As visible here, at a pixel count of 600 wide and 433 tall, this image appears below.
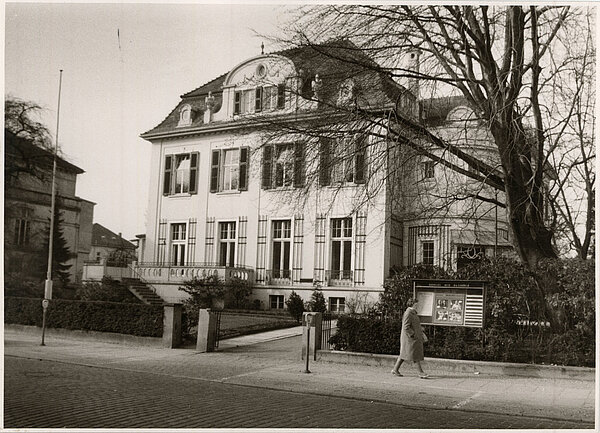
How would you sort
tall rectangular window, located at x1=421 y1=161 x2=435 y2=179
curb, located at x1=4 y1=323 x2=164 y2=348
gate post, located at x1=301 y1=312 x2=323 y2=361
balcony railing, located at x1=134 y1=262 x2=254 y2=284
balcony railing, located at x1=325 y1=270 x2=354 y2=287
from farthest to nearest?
balcony railing, located at x1=134 y1=262 x2=254 y2=284, balcony railing, located at x1=325 y1=270 x2=354 y2=287, curb, located at x1=4 y1=323 x2=164 y2=348, gate post, located at x1=301 y1=312 x2=323 y2=361, tall rectangular window, located at x1=421 y1=161 x2=435 y2=179

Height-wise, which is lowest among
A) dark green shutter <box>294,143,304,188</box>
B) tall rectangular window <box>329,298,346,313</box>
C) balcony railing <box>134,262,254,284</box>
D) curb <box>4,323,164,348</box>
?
curb <box>4,323,164,348</box>

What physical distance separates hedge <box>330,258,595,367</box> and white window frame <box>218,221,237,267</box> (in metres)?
15.4

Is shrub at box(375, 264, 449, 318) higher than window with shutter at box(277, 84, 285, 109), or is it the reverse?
window with shutter at box(277, 84, 285, 109)

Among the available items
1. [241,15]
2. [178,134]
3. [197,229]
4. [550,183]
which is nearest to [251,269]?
[197,229]

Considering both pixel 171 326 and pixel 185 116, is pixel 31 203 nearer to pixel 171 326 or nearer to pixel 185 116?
pixel 171 326

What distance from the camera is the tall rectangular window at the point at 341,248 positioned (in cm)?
2608

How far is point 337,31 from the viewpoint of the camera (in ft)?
39.9

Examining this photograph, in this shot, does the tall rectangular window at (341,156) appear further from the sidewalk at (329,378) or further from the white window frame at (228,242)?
the white window frame at (228,242)

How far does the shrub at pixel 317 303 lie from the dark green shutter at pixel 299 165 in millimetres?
9983

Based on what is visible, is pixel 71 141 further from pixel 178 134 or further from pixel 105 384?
pixel 178 134

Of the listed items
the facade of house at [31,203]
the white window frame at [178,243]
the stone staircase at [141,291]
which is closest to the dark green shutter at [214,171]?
the white window frame at [178,243]

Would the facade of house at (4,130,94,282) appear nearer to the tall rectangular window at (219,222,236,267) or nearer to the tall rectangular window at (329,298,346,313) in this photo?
the tall rectangular window at (329,298,346,313)

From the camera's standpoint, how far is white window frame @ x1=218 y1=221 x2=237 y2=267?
2905 cm

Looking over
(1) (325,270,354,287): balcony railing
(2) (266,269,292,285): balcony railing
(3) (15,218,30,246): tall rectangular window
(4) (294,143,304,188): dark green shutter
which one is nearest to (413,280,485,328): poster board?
(4) (294,143,304,188): dark green shutter
